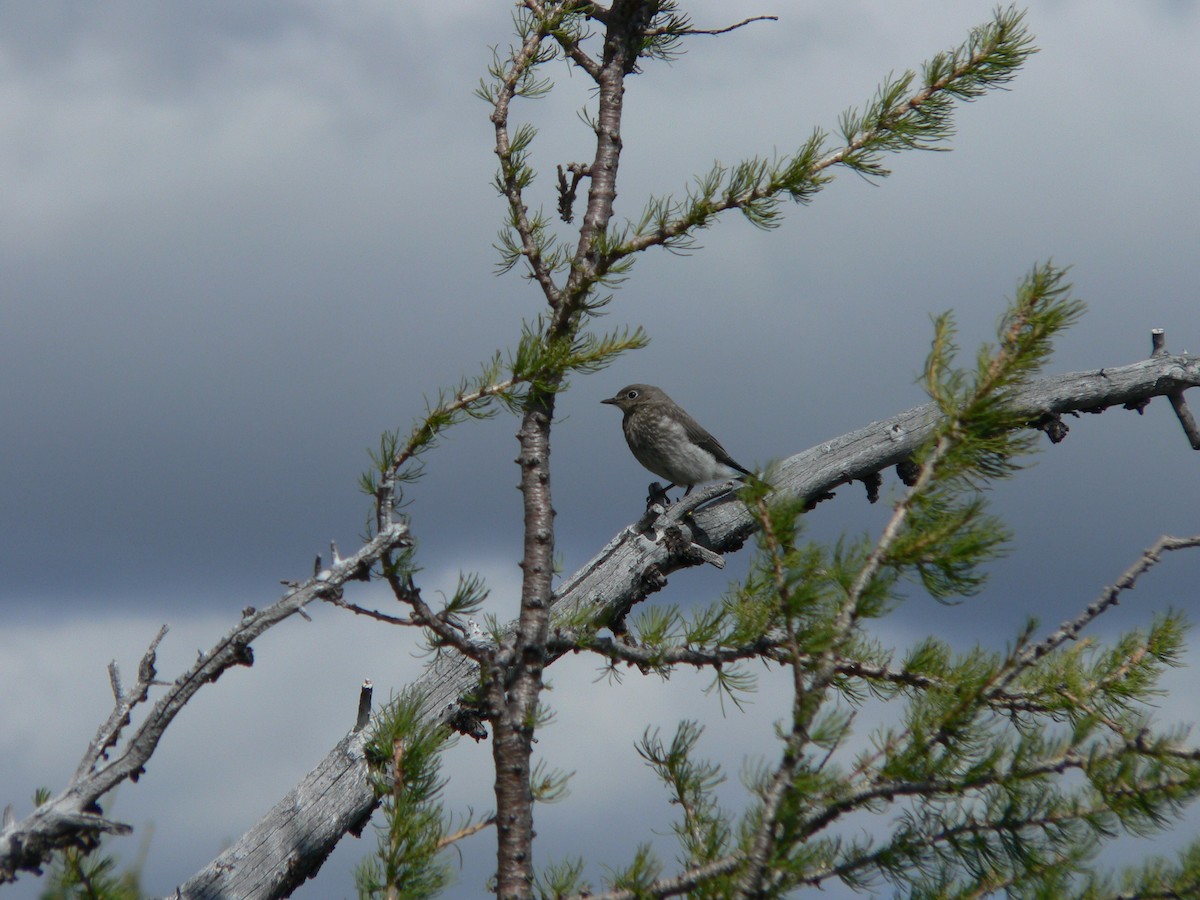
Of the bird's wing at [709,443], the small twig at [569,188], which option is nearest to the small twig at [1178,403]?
the bird's wing at [709,443]

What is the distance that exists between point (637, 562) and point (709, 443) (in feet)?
12.3

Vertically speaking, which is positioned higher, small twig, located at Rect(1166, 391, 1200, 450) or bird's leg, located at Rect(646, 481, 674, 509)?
bird's leg, located at Rect(646, 481, 674, 509)

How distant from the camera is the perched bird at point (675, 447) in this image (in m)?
10.9

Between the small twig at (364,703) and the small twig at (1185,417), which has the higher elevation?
the small twig at (1185,417)

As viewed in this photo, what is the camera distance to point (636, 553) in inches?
302

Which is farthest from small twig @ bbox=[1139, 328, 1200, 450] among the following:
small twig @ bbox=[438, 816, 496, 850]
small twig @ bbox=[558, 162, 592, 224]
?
small twig @ bbox=[438, 816, 496, 850]

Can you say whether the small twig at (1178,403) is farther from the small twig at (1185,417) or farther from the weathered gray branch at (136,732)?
the weathered gray branch at (136,732)

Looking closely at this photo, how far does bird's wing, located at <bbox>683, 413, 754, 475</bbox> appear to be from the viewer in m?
11.1

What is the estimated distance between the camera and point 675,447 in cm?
1088

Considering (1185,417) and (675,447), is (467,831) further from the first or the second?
(1185,417)

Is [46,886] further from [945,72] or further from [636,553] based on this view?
A: [945,72]

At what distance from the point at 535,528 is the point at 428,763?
112cm

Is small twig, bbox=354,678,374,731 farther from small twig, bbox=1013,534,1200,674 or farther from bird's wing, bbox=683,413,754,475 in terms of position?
bird's wing, bbox=683,413,754,475

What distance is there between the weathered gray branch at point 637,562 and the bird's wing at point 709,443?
2.64 m
